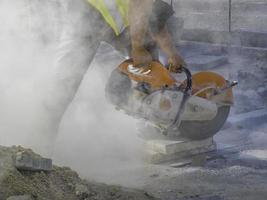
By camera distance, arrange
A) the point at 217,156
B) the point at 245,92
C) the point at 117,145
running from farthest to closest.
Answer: the point at 245,92 < the point at 117,145 < the point at 217,156

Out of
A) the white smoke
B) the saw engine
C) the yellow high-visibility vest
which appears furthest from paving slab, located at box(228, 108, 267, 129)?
the yellow high-visibility vest

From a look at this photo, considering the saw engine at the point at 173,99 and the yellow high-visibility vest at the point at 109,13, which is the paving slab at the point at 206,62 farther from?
the yellow high-visibility vest at the point at 109,13

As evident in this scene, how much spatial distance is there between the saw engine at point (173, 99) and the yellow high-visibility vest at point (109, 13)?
37 cm

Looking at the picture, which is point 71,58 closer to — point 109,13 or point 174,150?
point 109,13

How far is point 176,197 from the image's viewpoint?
5035 millimetres

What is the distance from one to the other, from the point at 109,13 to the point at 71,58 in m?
0.54

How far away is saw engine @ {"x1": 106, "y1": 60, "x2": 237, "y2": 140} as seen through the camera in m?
5.78

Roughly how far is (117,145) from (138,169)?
0.71 metres

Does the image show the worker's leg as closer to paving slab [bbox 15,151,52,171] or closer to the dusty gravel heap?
the dusty gravel heap

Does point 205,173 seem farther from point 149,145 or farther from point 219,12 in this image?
point 219,12

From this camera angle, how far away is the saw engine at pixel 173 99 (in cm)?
578

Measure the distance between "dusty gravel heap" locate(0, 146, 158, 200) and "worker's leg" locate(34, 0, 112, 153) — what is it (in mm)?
1365

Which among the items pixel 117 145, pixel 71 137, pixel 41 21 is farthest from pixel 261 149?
pixel 41 21

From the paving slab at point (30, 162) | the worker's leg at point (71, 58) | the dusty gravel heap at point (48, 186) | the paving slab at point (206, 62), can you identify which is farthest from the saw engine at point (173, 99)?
the paving slab at point (206, 62)
